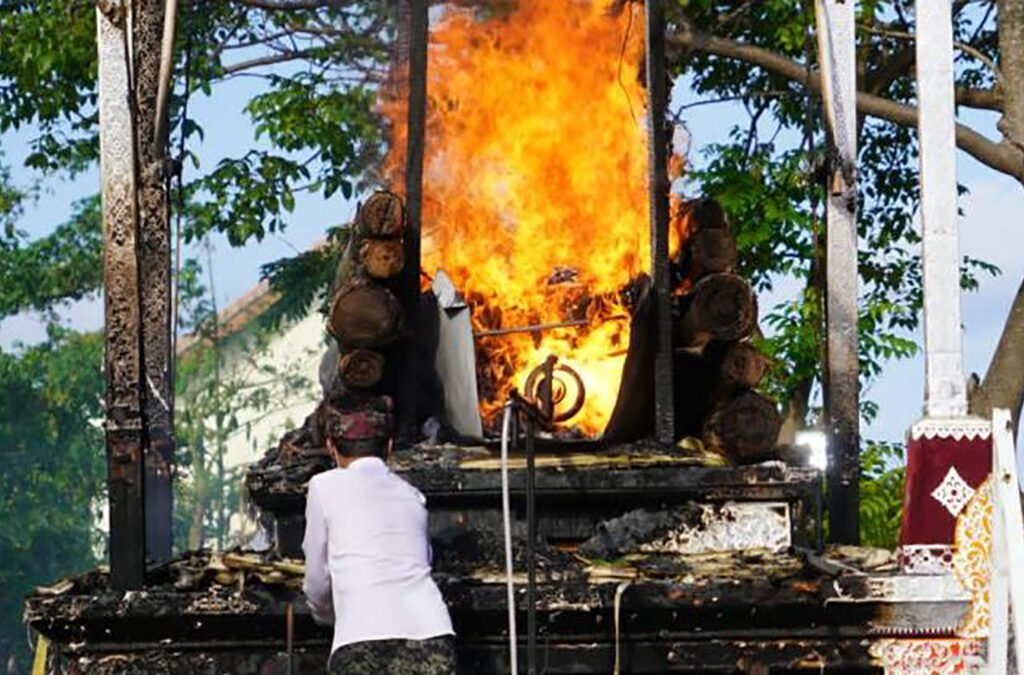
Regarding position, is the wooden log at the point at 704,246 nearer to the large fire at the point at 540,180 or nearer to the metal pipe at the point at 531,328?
the large fire at the point at 540,180

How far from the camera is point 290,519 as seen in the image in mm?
11094

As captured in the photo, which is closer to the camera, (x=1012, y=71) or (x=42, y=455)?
(x=1012, y=71)

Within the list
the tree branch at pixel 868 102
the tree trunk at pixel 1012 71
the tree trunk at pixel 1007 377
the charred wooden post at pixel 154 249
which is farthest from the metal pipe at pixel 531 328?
the tree trunk at pixel 1012 71

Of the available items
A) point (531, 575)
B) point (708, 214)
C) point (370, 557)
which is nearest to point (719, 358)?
point (708, 214)

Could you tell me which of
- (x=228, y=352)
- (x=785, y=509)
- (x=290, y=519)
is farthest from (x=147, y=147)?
(x=228, y=352)

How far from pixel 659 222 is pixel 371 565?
140 inches

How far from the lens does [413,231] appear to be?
1193 cm

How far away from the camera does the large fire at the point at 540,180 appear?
12.3 metres

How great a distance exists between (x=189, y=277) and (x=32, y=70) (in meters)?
26.4

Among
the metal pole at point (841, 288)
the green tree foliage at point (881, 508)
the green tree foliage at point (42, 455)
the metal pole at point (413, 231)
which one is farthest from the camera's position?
the green tree foliage at point (42, 455)

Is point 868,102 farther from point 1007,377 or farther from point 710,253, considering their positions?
point 710,253

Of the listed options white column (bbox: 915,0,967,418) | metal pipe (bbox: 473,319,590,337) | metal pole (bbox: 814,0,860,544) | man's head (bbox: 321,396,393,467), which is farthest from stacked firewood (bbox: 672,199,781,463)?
man's head (bbox: 321,396,393,467)

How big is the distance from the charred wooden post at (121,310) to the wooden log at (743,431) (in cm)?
313

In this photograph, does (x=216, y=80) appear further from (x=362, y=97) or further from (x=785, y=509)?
(x=785, y=509)
